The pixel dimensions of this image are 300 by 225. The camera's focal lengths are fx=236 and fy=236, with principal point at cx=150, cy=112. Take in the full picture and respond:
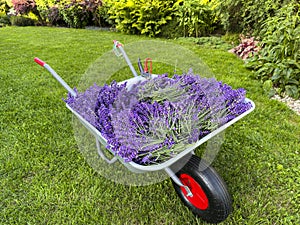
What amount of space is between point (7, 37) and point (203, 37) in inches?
183

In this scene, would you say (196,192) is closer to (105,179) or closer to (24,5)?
(105,179)

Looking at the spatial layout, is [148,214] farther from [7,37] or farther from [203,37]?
[7,37]

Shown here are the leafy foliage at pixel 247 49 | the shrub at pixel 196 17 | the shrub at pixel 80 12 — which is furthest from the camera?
the shrub at pixel 80 12

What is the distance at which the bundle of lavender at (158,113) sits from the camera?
94 cm

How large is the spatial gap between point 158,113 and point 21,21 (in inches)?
352

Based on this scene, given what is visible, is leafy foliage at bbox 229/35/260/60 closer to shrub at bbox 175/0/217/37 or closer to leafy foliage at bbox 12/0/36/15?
shrub at bbox 175/0/217/37

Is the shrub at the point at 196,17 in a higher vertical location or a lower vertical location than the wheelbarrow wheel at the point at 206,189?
higher

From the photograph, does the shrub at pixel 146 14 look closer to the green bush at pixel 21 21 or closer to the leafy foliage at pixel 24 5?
the leafy foliage at pixel 24 5

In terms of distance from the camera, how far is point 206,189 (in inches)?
42.4

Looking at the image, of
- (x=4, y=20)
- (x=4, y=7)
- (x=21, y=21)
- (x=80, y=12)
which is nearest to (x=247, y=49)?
(x=80, y=12)

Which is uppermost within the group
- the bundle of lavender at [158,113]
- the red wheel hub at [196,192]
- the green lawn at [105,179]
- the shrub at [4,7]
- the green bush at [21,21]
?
the shrub at [4,7]

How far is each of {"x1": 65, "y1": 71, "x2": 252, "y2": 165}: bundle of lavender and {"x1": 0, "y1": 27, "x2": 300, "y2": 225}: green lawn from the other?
0.59 m

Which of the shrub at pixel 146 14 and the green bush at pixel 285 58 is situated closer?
the green bush at pixel 285 58

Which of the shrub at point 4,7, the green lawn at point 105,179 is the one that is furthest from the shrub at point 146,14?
the shrub at point 4,7
